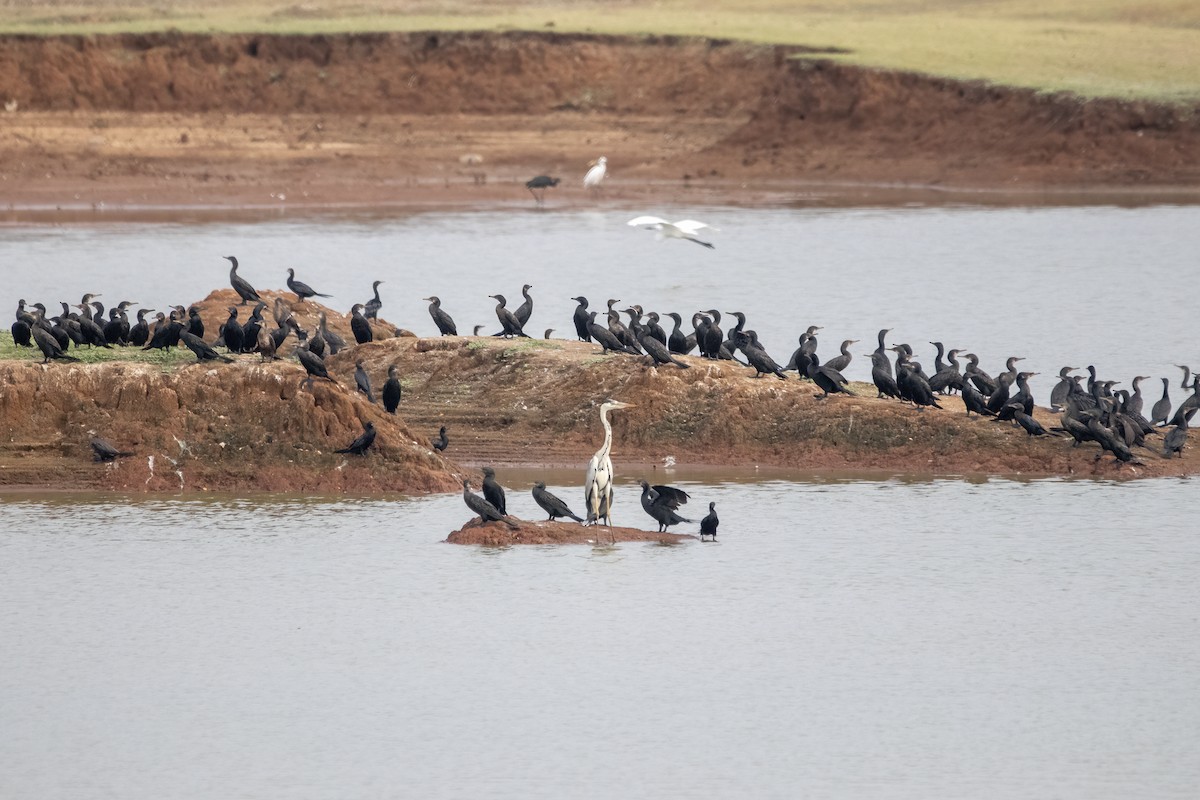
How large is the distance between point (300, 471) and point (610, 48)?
116 feet

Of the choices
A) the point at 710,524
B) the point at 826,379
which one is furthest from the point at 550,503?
the point at 826,379

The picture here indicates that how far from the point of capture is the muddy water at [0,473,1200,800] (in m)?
11.9

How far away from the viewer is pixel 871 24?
2272 inches

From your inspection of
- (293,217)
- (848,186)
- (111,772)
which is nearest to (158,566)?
(111,772)

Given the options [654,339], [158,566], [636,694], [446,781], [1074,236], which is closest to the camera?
[446,781]

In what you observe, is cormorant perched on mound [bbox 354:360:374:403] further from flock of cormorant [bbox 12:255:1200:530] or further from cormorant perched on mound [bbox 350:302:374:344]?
cormorant perched on mound [bbox 350:302:374:344]

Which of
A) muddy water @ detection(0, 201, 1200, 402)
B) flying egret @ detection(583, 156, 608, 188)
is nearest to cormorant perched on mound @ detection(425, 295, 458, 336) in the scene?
muddy water @ detection(0, 201, 1200, 402)

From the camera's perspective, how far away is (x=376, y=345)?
→ 22.0 metres

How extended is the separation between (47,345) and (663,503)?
6.55 m

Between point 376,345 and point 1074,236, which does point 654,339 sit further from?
point 1074,236

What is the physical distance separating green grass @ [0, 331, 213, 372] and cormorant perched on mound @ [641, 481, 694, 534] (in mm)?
5260

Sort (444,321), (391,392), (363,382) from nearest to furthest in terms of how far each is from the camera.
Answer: (391,392) → (363,382) → (444,321)

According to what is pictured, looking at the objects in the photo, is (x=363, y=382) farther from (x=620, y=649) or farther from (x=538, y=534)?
(x=620, y=649)

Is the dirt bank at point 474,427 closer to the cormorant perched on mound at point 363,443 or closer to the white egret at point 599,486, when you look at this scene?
the cormorant perched on mound at point 363,443
